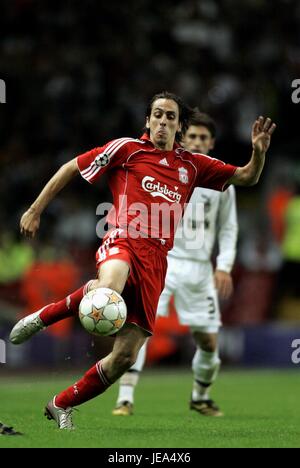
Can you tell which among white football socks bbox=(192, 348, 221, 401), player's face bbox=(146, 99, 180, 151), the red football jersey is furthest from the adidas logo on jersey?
white football socks bbox=(192, 348, 221, 401)

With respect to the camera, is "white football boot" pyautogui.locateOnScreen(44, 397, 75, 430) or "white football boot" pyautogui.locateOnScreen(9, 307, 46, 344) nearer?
"white football boot" pyautogui.locateOnScreen(44, 397, 75, 430)

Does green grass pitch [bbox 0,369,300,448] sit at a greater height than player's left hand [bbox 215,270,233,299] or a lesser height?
lesser

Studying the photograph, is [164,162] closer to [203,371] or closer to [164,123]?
[164,123]

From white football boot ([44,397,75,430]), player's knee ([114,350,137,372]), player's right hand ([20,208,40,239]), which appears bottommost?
white football boot ([44,397,75,430])

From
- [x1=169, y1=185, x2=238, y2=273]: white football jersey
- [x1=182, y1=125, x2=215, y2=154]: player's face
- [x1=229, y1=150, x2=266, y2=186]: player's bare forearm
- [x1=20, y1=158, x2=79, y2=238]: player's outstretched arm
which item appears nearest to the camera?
[x1=20, y1=158, x2=79, y2=238]: player's outstretched arm

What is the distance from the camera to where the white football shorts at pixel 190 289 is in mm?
8477

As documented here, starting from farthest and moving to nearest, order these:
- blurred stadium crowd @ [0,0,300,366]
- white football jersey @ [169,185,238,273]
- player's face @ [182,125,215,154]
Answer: blurred stadium crowd @ [0,0,300,366] → white football jersey @ [169,185,238,273] → player's face @ [182,125,215,154]

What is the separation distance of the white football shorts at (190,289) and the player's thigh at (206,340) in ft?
0.20

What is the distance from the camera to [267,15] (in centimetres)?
1898

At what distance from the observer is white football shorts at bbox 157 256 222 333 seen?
8.48m

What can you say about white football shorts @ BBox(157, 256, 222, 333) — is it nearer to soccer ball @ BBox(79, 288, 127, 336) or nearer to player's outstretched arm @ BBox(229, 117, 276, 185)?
player's outstretched arm @ BBox(229, 117, 276, 185)

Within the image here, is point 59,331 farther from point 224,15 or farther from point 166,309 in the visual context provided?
point 224,15
